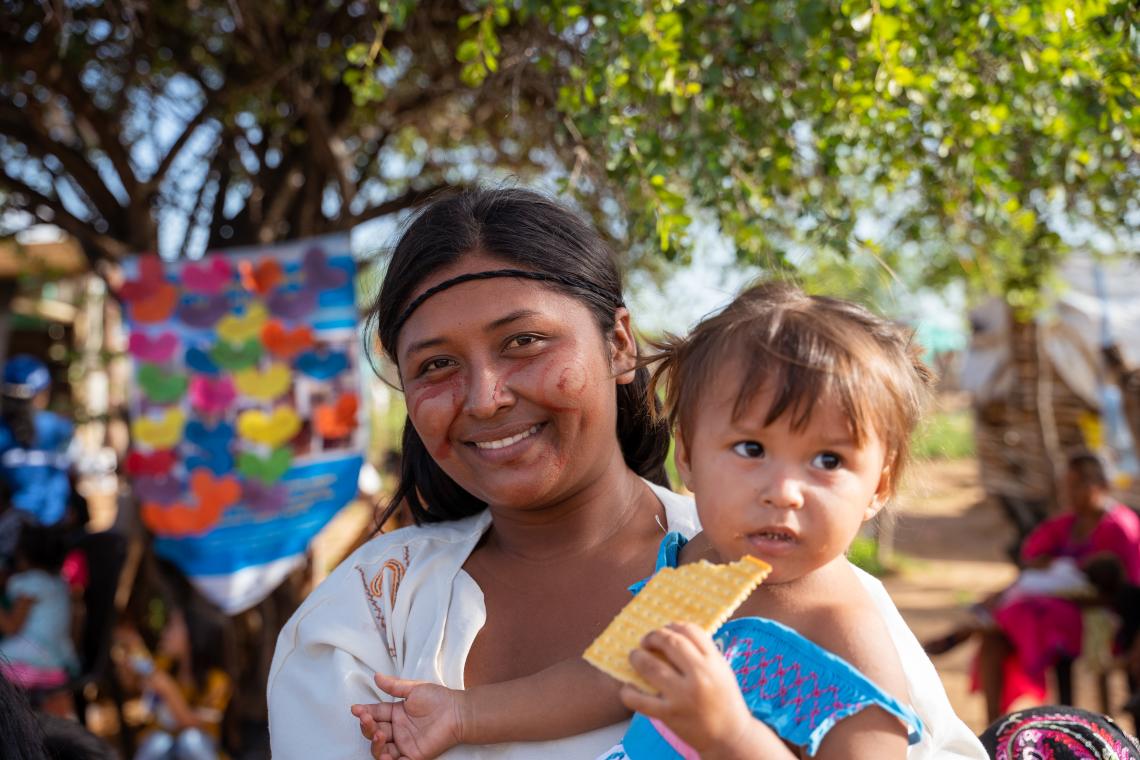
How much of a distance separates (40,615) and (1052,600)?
5536mm

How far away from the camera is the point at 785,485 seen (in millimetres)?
1343

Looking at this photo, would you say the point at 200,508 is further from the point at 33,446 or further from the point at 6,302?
the point at 6,302

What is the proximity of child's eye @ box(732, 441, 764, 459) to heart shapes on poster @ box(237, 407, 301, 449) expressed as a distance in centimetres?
359

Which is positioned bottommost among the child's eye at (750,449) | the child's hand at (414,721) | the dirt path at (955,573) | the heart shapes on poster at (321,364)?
the dirt path at (955,573)

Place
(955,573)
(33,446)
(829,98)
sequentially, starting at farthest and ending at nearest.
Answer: (955,573) < (33,446) < (829,98)

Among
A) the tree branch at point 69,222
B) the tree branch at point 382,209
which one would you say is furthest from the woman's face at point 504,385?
the tree branch at point 69,222

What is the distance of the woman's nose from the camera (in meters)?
1.74

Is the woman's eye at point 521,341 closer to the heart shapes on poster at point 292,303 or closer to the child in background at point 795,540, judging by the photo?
the child in background at point 795,540

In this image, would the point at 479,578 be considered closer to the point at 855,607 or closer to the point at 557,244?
the point at 557,244

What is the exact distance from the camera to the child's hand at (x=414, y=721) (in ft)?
5.32

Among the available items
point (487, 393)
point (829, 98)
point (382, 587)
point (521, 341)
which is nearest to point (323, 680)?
point (382, 587)

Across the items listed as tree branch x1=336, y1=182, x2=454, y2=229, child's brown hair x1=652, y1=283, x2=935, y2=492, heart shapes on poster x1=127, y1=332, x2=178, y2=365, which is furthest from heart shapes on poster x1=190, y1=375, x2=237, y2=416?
child's brown hair x1=652, y1=283, x2=935, y2=492

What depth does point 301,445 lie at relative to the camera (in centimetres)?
467

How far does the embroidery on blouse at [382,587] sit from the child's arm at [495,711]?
20cm
